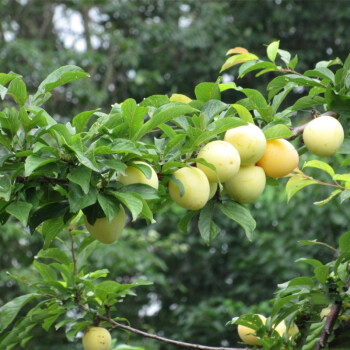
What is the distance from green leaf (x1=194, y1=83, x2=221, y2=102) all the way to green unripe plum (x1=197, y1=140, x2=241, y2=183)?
0.26 feet

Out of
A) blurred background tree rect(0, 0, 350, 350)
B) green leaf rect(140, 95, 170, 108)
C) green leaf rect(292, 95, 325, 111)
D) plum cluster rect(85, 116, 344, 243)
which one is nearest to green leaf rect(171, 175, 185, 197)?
plum cluster rect(85, 116, 344, 243)

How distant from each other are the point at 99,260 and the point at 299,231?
4.03 ft

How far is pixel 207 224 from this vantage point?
0.79 metres

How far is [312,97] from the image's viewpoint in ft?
2.80

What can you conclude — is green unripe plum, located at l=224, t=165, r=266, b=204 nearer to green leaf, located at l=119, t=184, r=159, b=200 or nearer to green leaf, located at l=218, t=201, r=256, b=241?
green leaf, located at l=218, t=201, r=256, b=241

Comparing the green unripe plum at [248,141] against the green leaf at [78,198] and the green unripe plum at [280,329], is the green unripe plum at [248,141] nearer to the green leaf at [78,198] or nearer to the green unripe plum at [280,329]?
the green leaf at [78,198]

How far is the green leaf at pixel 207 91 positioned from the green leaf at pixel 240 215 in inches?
5.4

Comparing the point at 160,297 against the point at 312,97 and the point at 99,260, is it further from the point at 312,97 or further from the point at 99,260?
the point at 312,97

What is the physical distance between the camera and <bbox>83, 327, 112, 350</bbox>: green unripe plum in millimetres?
1019

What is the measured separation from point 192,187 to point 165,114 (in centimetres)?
9

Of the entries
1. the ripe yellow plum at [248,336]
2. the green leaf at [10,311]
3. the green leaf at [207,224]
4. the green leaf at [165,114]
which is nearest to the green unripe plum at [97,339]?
the green leaf at [10,311]

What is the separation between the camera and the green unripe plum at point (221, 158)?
73 cm

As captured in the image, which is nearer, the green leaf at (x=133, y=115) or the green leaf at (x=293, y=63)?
the green leaf at (x=133, y=115)

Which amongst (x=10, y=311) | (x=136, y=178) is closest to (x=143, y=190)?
(x=136, y=178)
